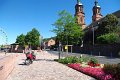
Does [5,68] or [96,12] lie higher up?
[96,12]

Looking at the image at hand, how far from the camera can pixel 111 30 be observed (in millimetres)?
86875

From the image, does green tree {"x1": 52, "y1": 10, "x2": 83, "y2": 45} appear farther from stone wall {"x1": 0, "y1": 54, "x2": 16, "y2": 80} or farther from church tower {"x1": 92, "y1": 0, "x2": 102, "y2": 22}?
church tower {"x1": 92, "y1": 0, "x2": 102, "y2": 22}

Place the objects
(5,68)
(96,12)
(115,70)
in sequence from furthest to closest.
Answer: (96,12) < (5,68) < (115,70)

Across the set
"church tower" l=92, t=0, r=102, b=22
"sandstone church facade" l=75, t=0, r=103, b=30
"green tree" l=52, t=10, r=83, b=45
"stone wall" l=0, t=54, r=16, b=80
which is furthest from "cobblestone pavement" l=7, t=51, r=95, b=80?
"church tower" l=92, t=0, r=102, b=22

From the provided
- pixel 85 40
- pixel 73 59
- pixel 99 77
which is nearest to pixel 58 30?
pixel 73 59

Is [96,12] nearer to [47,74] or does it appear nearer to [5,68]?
[47,74]

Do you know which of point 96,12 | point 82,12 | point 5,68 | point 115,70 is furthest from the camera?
point 96,12

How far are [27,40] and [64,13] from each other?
376ft

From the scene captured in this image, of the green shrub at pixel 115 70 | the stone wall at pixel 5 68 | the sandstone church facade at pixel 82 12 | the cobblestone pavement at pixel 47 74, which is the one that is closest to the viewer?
the green shrub at pixel 115 70

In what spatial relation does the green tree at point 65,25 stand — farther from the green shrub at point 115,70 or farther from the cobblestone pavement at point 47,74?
the green shrub at point 115,70

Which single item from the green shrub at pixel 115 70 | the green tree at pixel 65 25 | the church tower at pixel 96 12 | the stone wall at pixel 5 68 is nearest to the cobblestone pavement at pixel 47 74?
the stone wall at pixel 5 68

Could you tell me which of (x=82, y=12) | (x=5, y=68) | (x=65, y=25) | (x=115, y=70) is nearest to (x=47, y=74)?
(x=5, y=68)

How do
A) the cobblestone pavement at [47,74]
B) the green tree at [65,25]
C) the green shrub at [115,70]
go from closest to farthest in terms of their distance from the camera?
the green shrub at [115,70], the cobblestone pavement at [47,74], the green tree at [65,25]

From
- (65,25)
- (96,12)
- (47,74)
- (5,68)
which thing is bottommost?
(47,74)
